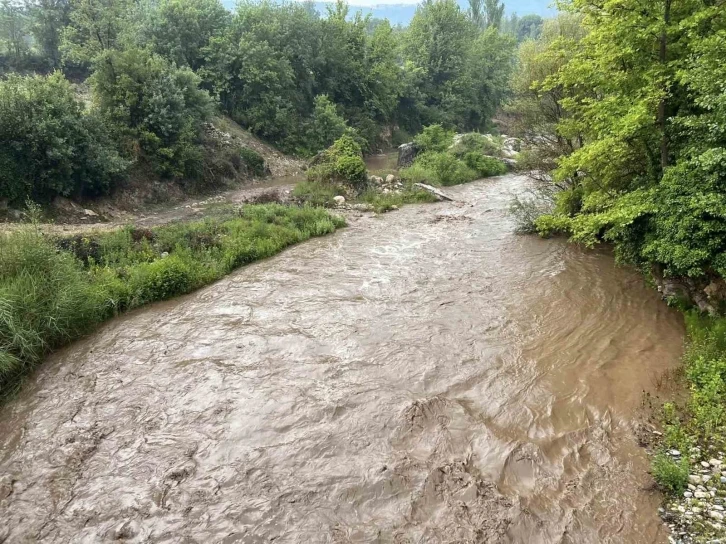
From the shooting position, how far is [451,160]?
2744 centimetres

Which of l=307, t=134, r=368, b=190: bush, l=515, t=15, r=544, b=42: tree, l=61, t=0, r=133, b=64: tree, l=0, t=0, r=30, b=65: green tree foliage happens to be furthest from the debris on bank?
l=515, t=15, r=544, b=42: tree

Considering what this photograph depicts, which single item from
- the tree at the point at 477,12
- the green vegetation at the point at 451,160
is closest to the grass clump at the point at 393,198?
the green vegetation at the point at 451,160

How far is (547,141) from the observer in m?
16.0

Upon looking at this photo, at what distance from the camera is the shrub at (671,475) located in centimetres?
517

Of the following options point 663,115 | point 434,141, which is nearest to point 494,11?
point 434,141

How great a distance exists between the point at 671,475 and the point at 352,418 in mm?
4107

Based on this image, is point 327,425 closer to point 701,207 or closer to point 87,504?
point 87,504

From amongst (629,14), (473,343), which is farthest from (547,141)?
(473,343)

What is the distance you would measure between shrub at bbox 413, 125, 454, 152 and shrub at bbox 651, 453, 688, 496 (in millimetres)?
26718

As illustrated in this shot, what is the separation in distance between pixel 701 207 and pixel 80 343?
40.2 feet

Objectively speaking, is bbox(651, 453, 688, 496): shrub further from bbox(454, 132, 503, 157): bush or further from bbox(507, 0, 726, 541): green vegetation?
bbox(454, 132, 503, 157): bush

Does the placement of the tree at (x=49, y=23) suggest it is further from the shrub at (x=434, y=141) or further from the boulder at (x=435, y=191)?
the boulder at (x=435, y=191)

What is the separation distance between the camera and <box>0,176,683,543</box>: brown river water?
5.16 metres

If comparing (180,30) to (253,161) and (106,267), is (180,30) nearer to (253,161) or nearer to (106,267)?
(253,161)
